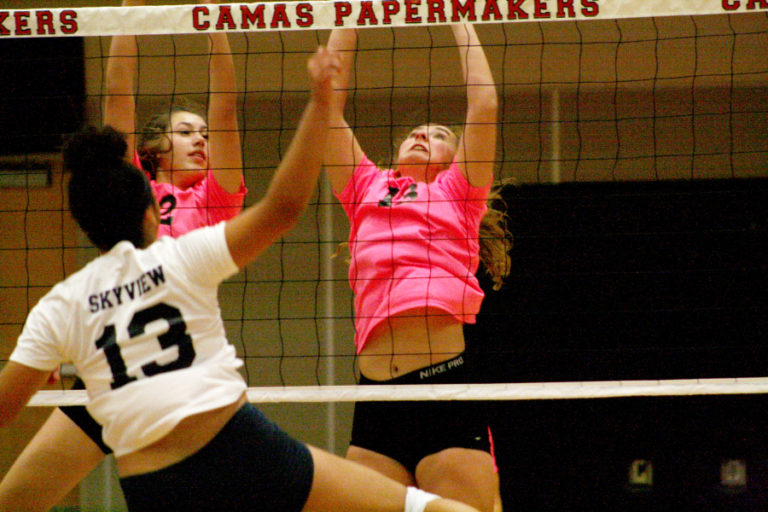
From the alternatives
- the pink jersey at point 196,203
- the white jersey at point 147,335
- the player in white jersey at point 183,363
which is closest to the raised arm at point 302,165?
the player in white jersey at point 183,363

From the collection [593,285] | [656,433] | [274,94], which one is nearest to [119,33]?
[274,94]

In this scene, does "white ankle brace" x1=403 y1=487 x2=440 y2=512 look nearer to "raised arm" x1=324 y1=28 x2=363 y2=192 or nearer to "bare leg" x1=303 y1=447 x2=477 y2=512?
"bare leg" x1=303 y1=447 x2=477 y2=512

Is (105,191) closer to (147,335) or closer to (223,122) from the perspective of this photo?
(147,335)

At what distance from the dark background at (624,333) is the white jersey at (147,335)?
359cm

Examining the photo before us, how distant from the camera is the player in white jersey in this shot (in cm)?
177

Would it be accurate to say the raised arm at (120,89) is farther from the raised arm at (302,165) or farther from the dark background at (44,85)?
the dark background at (44,85)

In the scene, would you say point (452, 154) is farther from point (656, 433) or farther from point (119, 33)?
point (656, 433)

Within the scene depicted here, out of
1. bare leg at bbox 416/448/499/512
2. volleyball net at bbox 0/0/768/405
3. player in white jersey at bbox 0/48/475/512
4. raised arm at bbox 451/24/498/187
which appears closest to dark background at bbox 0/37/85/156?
volleyball net at bbox 0/0/768/405

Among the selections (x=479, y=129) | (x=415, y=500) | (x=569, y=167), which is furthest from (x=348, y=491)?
(x=569, y=167)

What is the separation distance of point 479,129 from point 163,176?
3.81 feet

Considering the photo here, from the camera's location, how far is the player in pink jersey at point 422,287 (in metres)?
2.69

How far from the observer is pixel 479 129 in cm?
285

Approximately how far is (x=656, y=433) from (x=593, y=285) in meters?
0.96

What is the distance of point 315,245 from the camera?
566cm
